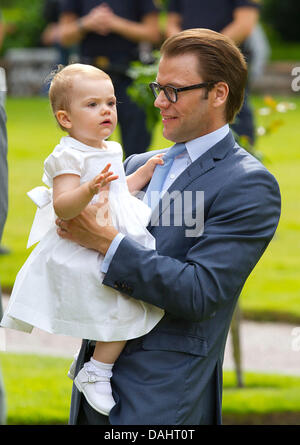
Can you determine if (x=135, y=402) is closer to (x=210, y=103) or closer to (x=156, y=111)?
(x=210, y=103)

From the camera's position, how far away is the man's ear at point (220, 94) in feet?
8.62

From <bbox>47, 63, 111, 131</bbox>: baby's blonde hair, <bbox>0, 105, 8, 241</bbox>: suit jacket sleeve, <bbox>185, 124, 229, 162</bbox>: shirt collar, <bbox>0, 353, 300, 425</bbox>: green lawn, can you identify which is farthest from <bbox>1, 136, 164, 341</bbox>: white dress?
<bbox>0, 353, 300, 425</bbox>: green lawn

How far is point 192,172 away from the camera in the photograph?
2633mm

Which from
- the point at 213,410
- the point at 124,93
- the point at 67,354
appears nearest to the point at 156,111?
the point at 124,93

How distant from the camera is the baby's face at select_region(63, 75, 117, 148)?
2.53 meters

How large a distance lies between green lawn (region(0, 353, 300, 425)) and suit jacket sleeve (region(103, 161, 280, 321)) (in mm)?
2385

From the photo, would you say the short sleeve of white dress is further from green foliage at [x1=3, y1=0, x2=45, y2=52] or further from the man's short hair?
green foliage at [x1=3, y1=0, x2=45, y2=52]

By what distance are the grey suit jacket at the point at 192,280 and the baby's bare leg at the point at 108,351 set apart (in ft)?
0.12

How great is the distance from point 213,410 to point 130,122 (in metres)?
3.85

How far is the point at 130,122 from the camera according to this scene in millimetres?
6406

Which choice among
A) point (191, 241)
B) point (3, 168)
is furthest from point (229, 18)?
point (191, 241)

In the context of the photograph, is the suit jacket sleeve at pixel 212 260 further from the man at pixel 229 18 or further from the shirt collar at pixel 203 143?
the man at pixel 229 18

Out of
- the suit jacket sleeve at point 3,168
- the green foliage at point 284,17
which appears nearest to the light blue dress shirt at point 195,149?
the suit jacket sleeve at point 3,168

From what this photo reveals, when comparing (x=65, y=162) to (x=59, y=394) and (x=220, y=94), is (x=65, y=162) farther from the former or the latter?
(x=59, y=394)
